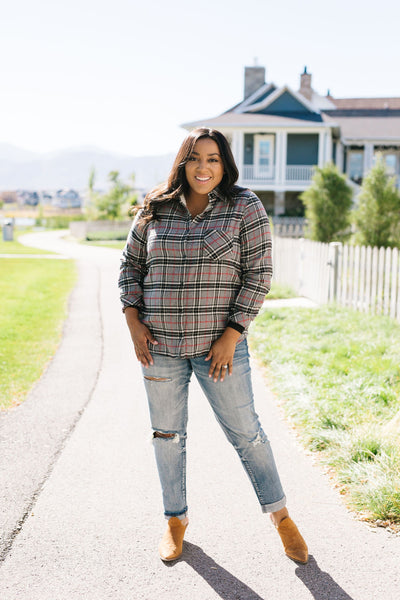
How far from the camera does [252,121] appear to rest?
1179 inches

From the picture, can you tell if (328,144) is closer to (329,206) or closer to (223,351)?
(329,206)

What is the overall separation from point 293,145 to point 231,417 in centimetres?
2955

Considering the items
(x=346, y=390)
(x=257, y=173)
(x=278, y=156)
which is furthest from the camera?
(x=257, y=173)

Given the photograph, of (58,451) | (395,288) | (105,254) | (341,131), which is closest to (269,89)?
(341,131)

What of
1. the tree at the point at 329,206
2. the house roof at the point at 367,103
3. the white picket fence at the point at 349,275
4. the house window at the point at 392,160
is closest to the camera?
the white picket fence at the point at 349,275

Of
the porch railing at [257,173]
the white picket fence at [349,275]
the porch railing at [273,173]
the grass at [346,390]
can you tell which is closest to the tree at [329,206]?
the white picket fence at [349,275]

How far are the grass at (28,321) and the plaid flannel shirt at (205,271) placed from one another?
10.5ft

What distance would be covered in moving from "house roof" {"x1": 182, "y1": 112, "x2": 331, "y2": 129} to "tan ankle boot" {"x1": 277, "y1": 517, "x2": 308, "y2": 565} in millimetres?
27322

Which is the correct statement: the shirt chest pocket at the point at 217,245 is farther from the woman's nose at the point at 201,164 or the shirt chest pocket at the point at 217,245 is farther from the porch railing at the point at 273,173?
the porch railing at the point at 273,173

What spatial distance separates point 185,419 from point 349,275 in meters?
8.31

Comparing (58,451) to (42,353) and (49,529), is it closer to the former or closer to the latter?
(49,529)

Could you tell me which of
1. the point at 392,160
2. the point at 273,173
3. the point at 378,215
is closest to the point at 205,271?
the point at 378,215

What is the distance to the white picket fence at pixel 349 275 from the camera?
9.88 m

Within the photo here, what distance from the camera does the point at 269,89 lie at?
33781 millimetres
